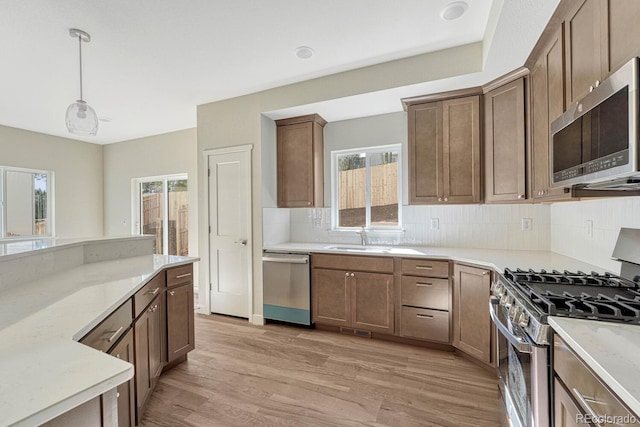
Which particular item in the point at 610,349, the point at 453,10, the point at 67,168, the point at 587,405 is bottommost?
the point at 587,405

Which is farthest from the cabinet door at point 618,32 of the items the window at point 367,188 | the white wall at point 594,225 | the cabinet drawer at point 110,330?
the cabinet drawer at point 110,330

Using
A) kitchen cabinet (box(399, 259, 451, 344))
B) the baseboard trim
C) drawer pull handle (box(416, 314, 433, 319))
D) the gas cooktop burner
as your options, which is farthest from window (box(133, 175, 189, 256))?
the gas cooktop burner

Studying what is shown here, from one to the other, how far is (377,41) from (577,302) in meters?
2.28

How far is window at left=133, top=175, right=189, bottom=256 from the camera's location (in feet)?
17.3

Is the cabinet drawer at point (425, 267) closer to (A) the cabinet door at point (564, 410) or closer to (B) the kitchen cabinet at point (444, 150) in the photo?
(B) the kitchen cabinet at point (444, 150)

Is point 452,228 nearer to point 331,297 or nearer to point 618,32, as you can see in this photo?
point 331,297

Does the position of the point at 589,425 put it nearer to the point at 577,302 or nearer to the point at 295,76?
the point at 577,302

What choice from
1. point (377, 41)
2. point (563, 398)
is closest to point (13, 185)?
point (377, 41)

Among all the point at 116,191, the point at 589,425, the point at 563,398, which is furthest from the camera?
the point at 116,191

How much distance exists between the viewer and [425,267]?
2766mm

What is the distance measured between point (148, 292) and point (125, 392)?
611 mm

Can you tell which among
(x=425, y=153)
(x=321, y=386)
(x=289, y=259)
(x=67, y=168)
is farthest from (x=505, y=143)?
(x=67, y=168)

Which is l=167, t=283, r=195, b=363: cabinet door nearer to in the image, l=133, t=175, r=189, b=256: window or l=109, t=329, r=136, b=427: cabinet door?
l=109, t=329, r=136, b=427: cabinet door

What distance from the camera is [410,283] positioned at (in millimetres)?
2830
